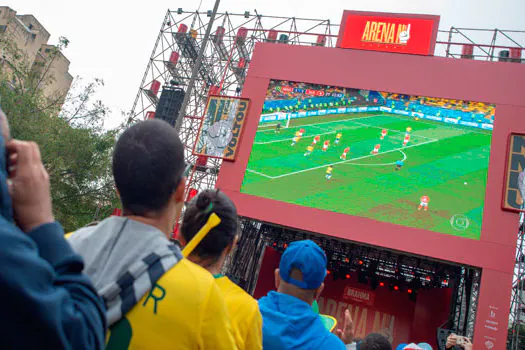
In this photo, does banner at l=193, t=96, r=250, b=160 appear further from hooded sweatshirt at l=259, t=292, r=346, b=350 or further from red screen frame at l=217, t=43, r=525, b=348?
hooded sweatshirt at l=259, t=292, r=346, b=350

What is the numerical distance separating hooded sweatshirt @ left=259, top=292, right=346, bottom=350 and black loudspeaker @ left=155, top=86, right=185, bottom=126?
16573mm

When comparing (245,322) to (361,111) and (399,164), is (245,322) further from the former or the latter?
(361,111)

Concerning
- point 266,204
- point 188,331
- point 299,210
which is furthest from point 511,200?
point 188,331

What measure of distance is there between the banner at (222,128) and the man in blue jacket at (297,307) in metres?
11.8

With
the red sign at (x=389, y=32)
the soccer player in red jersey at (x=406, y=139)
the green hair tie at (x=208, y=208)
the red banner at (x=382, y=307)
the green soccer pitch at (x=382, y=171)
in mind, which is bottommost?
the red banner at (x=382, y=307)

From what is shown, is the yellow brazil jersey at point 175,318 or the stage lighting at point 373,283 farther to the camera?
the stage lighting at point 373,283

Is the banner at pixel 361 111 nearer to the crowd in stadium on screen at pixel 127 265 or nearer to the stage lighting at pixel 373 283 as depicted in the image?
the stage lighting at pixel 373 283

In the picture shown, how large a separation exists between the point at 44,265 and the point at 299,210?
12.6m

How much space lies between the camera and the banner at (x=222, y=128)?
14.5 m

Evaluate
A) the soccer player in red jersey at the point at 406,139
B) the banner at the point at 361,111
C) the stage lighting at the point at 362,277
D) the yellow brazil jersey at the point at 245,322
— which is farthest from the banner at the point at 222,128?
the yellow brazil jersey at the point at 245,322

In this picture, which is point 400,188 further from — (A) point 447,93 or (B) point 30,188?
(B) point 30,188

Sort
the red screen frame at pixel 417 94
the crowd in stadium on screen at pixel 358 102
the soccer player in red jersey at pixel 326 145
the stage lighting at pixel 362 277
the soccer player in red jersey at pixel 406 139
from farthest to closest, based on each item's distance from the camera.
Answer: the stage lighting at pixel 362 277
the soccer player in red jersey at pixel 326 145
the soccer player in red jersey at pixel 406 139
the crowd in stadium on screen at pixel 358 102
the red screen frame at pixel 417 94

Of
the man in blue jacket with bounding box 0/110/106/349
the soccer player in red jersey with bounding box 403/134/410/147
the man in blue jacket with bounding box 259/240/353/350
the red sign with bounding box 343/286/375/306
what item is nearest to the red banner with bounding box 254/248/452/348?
the red sign with bounding box 343/286/375/306

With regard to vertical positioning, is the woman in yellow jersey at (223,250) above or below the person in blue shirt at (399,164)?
below
